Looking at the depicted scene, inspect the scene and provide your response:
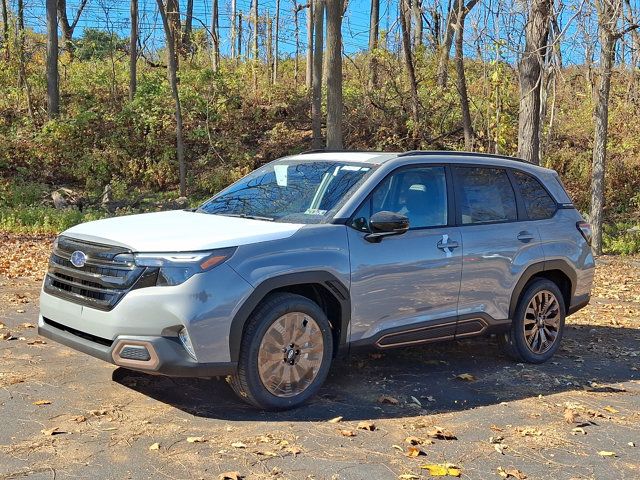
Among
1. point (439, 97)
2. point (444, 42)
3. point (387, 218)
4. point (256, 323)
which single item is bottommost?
point (256, 323)

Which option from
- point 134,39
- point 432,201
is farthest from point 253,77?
point 432,201

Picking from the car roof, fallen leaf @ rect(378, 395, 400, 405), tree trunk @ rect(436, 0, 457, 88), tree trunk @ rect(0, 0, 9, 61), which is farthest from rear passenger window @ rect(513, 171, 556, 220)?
tree trunk @ rect(0, 0, 9, 61)

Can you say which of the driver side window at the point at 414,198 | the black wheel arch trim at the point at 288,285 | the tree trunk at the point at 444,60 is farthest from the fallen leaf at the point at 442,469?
the tree trunk at the point at 444,60

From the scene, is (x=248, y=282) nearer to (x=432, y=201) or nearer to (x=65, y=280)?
(x=65, y=280)

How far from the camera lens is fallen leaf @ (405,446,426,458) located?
4.32m

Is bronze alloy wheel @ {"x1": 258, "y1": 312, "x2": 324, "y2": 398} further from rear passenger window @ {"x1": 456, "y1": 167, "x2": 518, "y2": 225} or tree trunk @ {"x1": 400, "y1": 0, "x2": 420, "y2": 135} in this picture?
tree trunk @ {"x1": 400, "y1": 0, "x2": 420, "y2": 135}

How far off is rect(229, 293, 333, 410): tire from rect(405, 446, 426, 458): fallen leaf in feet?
2.98

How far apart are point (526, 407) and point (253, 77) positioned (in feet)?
68.8

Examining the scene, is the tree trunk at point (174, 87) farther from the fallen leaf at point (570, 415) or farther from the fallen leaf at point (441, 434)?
the fallen leaf at point (441, 434)

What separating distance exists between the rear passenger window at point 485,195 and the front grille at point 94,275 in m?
2.79

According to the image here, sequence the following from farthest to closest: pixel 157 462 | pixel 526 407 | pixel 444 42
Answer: pixel 444 42 < pixel 526 407 < pixel 157 462

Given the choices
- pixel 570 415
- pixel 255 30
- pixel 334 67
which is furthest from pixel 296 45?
pixel 570 415

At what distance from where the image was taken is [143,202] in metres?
18.9

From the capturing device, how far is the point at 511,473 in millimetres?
4160
